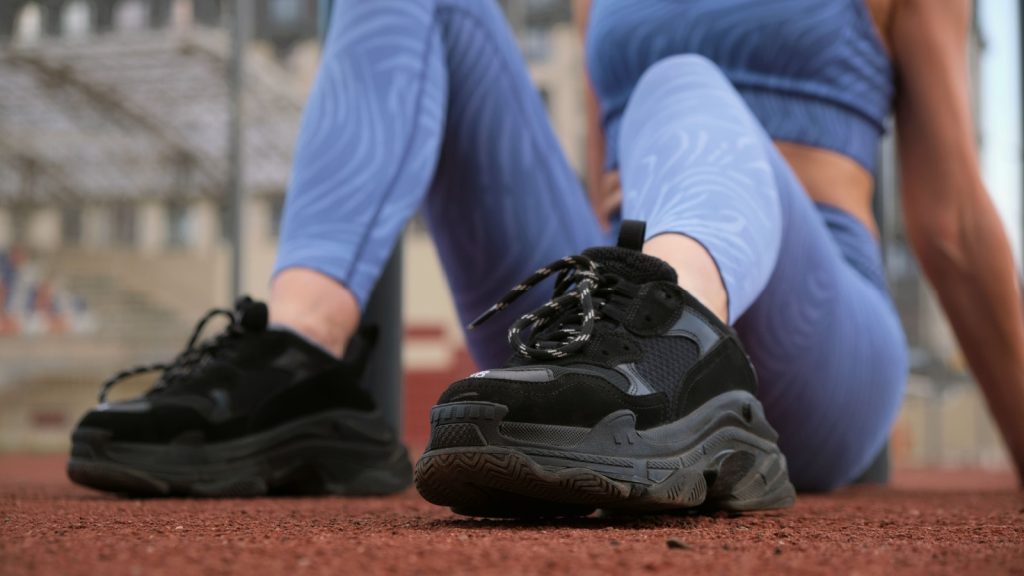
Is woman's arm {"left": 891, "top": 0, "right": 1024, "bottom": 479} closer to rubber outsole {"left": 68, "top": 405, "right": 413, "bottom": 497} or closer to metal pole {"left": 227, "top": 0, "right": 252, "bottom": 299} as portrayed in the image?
rubber outsole {"left": 68, "top": 405, "right": 413, "bottom": 497}

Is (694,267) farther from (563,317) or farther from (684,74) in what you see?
(684,74)

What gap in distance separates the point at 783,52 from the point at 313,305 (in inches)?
16.6

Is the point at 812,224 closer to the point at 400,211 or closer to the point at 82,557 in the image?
the point at 400,211

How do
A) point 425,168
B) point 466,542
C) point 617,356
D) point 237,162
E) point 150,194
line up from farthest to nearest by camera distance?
point 150,194, point 237,162, point 425,168, point 617,356, point 466,542

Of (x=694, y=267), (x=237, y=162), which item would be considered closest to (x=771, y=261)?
(x=694, y=267)

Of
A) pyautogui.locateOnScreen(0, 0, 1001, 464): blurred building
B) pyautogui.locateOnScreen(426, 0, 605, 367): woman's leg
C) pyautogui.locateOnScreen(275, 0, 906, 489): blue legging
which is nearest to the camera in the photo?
pyautogui.locateOnScreen(275, 0, 906, 489): blue legging

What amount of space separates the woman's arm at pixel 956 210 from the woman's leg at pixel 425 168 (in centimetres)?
27

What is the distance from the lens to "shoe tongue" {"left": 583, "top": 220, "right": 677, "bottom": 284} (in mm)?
585

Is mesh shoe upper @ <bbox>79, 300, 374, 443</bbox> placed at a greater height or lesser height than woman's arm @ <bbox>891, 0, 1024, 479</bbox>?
lesser

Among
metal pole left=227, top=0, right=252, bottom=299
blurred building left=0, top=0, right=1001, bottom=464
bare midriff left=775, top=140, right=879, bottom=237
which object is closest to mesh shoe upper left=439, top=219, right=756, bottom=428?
bare midriff left=775, top=140, right=879, bottom=237

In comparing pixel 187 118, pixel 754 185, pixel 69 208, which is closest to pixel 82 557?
pixel 754 185

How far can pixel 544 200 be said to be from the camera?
909 mm

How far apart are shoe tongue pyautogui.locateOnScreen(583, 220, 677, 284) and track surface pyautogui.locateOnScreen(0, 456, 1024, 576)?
121 mm

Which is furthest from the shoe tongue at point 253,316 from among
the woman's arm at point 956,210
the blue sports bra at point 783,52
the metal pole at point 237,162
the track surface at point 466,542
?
the metal pole at point 237,162
